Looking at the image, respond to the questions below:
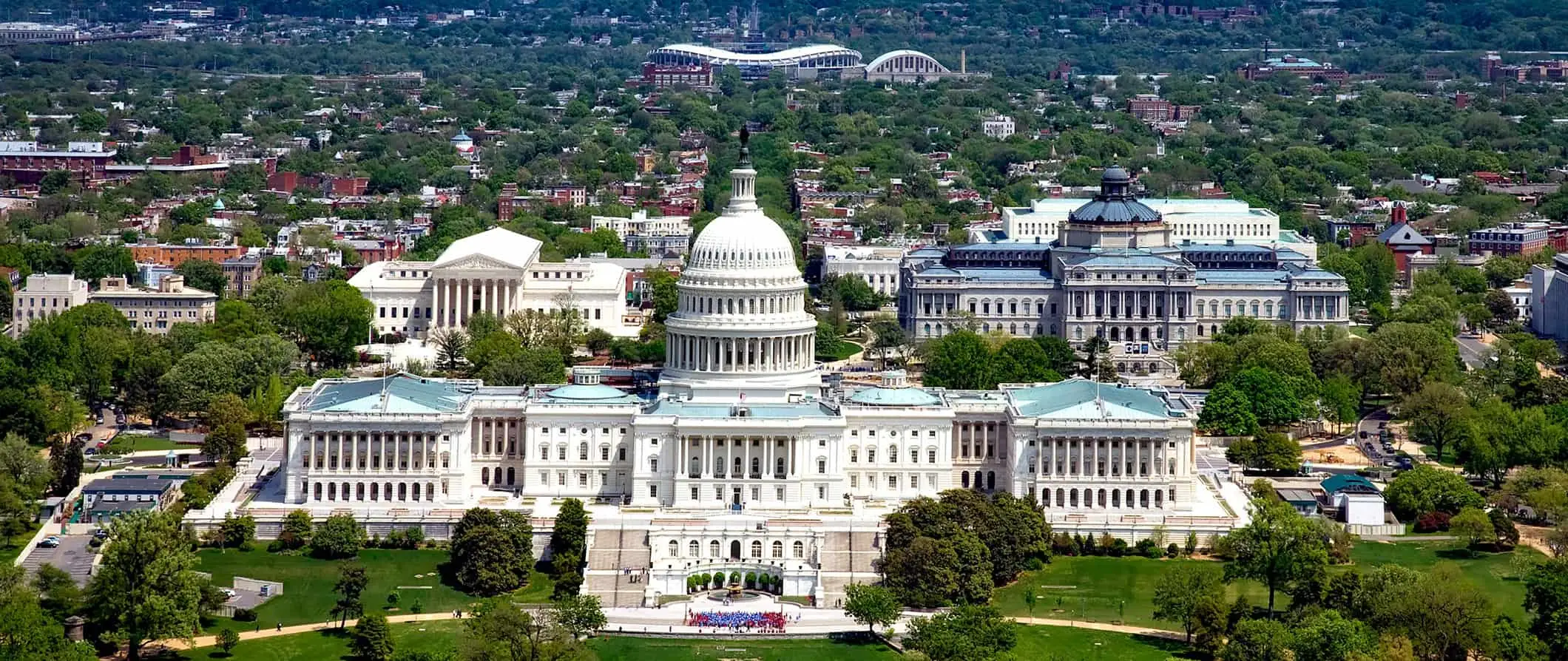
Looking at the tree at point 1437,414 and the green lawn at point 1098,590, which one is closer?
the green lawn at point 1098,590

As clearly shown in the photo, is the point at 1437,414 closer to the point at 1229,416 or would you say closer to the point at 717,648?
the point at 1229,416

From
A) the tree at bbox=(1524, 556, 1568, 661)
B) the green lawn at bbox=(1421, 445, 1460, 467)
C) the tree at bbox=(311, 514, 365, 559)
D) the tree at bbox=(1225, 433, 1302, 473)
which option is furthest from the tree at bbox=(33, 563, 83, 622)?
the green lawn at bbox=(1421, 445, 1460, 467)

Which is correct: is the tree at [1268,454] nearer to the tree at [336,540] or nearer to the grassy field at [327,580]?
the grassy field at [327,580]

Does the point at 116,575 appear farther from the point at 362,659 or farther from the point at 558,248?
the point at 558,248

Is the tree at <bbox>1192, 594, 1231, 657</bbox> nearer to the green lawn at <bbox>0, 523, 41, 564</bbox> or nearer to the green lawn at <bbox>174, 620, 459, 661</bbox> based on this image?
the green lawn at <bbox>174, 620, 459, 661</bbox>

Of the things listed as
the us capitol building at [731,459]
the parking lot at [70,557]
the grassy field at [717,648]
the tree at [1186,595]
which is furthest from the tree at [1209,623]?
the parking lot at [70,557]

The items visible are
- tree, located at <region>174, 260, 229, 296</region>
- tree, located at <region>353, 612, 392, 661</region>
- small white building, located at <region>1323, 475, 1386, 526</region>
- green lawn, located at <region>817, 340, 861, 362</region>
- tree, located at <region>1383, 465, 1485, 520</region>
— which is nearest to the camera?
tree, located at <region>353, 612, 392, 661</region>

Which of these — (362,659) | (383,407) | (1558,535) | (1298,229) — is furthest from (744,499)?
(1298,229)
